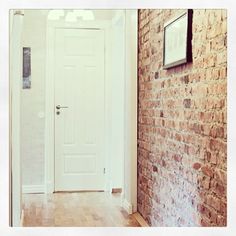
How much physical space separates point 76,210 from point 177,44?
77 cm

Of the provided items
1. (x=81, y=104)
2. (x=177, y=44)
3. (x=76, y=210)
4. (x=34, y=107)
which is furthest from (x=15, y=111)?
(x=177, y=44)

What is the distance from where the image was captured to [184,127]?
1.80 m

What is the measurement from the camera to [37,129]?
69.9 inches

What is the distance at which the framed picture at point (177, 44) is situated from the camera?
72.6 inches

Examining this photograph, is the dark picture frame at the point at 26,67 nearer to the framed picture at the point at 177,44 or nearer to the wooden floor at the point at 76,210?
the wooden floor at the point at 76,210

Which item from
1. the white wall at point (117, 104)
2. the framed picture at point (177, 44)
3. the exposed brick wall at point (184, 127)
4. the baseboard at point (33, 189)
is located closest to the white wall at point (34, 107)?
the baseboard at point (33, 189)

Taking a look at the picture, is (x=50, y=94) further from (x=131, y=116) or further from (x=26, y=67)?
(x=131, y=116)

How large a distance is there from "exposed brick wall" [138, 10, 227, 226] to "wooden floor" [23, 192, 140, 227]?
11 centimetres

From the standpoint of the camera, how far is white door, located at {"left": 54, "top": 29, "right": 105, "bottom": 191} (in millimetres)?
1774

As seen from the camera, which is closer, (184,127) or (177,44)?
(184,127)

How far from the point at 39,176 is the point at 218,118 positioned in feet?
2.40

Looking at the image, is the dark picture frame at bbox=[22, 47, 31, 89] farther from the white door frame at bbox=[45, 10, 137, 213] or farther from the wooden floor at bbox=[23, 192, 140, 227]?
the wooden floor at bbox=[23, 192, 140, 227]
